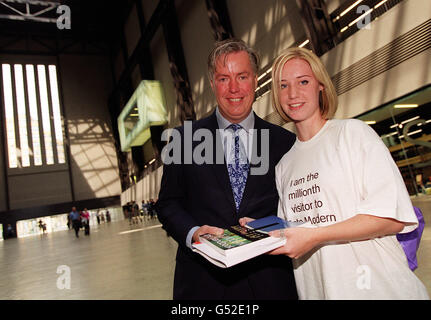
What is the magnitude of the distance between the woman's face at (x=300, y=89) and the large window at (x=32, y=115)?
129 ft

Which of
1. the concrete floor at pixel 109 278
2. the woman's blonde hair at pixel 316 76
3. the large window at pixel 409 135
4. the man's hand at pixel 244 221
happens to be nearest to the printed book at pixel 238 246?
the man's hand at pixel 244 221

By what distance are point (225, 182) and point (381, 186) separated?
0.74m

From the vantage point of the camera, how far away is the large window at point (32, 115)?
34.0 metres

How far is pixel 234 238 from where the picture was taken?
1.24 meters

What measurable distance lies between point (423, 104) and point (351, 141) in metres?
9.56

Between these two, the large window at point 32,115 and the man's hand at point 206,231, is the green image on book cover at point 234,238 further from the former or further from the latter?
the large window at point 32,115

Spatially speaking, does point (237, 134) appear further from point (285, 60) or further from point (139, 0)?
point (139, 0)

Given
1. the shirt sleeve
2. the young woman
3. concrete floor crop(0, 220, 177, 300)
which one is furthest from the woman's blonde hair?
concrete floor crop(0, 220, 177, 300)

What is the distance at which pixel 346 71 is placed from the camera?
10.2 metres

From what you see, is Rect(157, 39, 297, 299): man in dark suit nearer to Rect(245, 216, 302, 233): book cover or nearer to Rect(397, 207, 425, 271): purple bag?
Rect(245, 216, 302, 233): book cover

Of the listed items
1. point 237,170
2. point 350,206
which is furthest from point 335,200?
point 237,170
